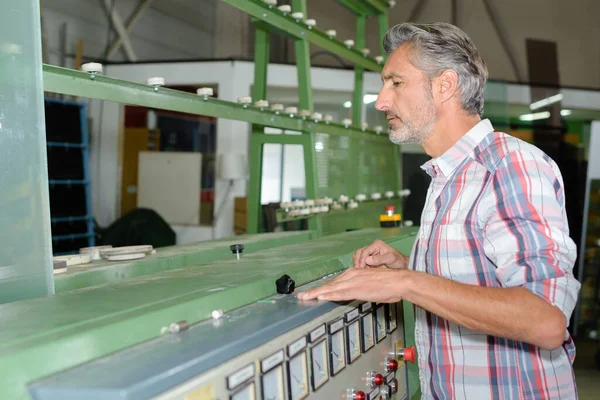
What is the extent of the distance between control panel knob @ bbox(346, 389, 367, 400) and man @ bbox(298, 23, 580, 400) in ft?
0.69

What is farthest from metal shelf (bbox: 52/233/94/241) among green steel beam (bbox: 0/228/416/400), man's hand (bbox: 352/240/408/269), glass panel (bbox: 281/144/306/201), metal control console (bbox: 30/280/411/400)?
metal control console (bbox: 30/280/411/400)

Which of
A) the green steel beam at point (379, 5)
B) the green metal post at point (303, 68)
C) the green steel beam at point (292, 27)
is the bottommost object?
the green metal post at point (303, 68)

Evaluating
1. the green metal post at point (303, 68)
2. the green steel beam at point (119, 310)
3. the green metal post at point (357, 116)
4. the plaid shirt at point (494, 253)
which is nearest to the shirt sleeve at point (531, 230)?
the plaid shirt at point (494, 253)

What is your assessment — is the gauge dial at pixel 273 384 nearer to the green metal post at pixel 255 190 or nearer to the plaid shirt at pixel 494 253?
the plaid shirt at pixel 494 253

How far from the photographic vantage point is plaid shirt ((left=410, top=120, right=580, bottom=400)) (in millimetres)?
1089

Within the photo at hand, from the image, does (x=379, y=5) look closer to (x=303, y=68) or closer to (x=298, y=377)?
(x=303, y=68)

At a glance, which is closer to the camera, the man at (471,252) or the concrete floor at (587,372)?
the man at (471,252)

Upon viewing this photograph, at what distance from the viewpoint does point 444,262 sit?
4.33 feet

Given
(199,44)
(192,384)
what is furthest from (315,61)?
(192,384)

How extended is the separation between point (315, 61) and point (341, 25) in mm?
657

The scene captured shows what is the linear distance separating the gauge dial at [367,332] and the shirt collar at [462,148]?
0.38 metres

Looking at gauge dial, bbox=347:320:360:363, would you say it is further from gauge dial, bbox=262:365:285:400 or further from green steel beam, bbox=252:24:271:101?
green steel beam, bbox=252:24:271:101

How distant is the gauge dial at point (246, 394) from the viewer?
0.92 meters

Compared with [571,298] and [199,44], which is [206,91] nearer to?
[571,298]
